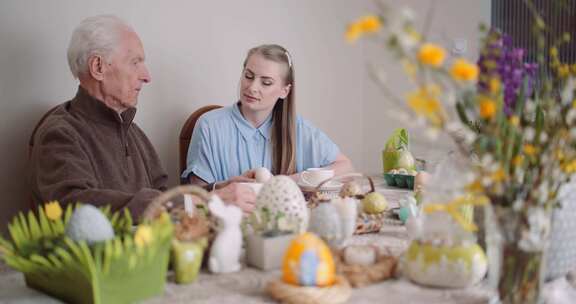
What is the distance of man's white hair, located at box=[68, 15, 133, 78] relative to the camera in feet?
6.87

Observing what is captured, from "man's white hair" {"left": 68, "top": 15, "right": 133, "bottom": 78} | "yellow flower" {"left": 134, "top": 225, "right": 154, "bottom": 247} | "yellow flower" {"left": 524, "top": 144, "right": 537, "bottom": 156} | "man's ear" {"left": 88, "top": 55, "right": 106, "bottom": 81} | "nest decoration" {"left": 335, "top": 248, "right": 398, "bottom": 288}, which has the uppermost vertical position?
"man's white hair" {"left": 68, "top": 15, "right": 133, "bottom": 78}

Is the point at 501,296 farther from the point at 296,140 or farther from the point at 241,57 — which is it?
the point at 241,57

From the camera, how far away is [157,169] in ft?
7.76

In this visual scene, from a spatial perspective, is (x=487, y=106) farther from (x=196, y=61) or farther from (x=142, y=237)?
(x=196, y=61)

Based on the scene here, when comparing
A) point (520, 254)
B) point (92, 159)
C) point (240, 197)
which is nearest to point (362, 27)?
point (520, 254)

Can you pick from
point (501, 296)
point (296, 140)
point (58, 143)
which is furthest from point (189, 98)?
point (501, 296)

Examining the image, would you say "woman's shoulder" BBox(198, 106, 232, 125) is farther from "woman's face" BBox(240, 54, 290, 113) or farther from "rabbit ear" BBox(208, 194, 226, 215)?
"rabbit ear" BBox(208, 194, 226, 215)

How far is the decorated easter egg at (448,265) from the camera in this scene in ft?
3.51

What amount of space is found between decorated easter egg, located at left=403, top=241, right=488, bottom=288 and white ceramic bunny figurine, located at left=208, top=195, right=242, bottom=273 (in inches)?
13.6

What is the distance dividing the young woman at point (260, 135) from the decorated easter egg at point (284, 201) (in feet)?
4.05

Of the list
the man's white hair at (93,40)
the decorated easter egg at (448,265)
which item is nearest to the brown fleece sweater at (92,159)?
the man's white hair at (93,40)

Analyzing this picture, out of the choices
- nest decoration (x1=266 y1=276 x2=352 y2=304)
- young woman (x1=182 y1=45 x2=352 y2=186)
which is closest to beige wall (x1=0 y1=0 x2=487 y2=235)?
young woman (x1=182 y1=45 x2=352 y2=186)

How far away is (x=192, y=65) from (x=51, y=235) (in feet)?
6.22

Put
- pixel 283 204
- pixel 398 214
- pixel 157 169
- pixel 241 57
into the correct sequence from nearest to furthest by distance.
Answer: pixel 283 204 → pixel 398 214 → pixel 157 169 → pixel 241 57
